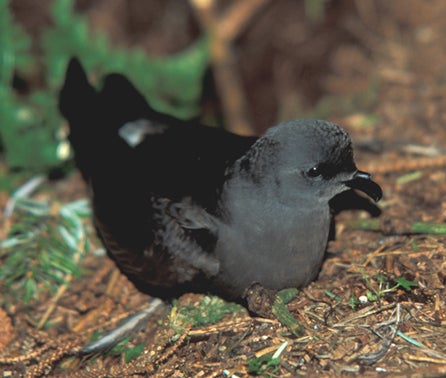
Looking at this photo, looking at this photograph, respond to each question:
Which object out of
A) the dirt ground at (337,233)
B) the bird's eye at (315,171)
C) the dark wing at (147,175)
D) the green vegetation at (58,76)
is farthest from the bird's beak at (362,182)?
the green vegetation at (58,76)

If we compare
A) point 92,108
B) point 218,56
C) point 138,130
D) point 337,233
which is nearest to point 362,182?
point 337,233

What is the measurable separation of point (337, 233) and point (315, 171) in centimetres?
110

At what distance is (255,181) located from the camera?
4.36 meters

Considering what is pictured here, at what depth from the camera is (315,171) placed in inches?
167

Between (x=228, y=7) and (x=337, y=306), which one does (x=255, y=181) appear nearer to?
(x=337, y=306)

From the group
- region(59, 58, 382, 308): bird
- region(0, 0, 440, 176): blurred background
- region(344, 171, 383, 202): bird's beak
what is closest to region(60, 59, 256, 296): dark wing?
region(59, 58, 382, 308): bird

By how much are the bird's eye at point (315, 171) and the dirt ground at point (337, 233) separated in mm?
766

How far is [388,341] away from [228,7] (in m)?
4.78

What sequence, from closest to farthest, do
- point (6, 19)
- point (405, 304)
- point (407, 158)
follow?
point (405, 304) → point (407, 158) → point (6, 19)

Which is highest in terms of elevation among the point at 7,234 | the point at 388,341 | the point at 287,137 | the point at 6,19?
the point at 6,19

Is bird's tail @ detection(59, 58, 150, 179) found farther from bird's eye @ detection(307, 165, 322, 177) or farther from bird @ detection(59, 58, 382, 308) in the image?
bird's eye @ detection(307, 165, 322, 177)

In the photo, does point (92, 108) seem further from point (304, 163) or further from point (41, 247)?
point (304, 163)

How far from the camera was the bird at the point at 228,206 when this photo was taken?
14.0 feet

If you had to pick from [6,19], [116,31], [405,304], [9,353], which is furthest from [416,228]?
[116,31]
